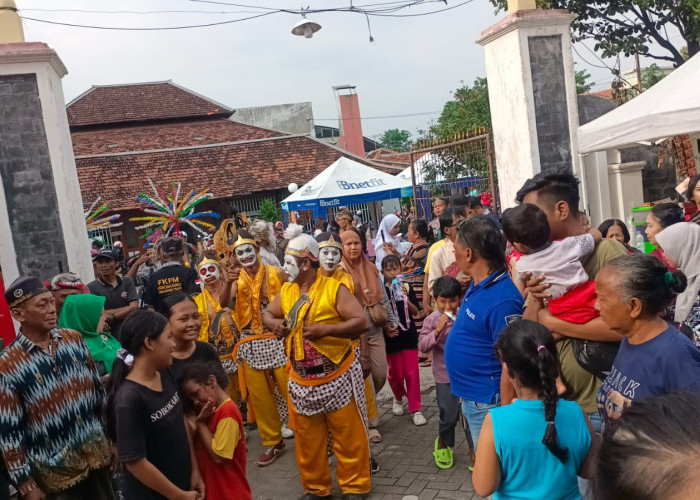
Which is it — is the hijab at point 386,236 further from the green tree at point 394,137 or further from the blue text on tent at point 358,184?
the green tree at point 394,137

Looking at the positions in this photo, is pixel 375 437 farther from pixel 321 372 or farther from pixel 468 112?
pixel 468 112

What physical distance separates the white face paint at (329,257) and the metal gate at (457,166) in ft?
12.8

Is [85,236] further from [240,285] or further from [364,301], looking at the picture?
[364,301]

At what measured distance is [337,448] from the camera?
3.98m

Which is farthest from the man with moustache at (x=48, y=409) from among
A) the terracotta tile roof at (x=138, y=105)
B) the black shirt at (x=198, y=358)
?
the terracotta tile roof at (x=138, y=105)

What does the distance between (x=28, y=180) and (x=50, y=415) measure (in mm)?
4530

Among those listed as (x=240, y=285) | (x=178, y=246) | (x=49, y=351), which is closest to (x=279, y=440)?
(x=240, y=285)

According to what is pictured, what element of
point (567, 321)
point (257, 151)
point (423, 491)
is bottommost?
point (423, 491)

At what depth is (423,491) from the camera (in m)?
4.03

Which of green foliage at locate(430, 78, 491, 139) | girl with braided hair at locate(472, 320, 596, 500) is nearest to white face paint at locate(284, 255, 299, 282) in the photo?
girl with braided hair at locate(472, 320, 596, 500)

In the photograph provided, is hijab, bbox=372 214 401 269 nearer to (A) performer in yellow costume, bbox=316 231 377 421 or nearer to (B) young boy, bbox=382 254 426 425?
(B) young boy, bbox=382 254 426 425

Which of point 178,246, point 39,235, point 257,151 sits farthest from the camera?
point 257,151

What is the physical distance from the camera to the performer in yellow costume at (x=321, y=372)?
3.87 metres

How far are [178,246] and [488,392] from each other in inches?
151
